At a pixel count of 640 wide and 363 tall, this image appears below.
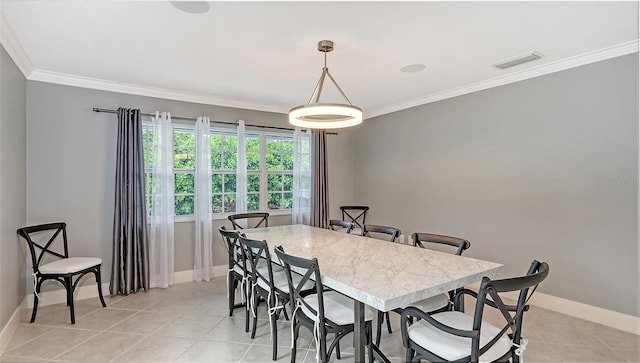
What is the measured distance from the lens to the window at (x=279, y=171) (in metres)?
5.21

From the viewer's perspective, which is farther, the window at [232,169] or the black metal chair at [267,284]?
the window at [232,169]

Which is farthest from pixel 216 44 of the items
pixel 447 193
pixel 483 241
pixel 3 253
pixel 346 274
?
pixel 483 241

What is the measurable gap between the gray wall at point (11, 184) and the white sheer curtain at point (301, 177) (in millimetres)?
3290

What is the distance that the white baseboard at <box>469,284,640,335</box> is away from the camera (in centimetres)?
289

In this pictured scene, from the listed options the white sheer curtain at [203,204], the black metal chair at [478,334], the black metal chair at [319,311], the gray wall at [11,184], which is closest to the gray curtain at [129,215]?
the white sheer curtain at [203,204]

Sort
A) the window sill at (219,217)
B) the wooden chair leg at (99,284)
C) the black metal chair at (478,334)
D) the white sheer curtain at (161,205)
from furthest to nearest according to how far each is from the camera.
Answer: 1. the window sill at (219,217)
2. the white sheer curtain at (161,205)
3. the wooden chair leg at (99,284)
4. the black metal chair at (478,334)

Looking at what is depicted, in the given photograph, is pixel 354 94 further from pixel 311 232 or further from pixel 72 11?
pixel 72 11

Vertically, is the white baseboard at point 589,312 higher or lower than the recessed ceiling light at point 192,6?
lower

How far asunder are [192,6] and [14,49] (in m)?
1.96

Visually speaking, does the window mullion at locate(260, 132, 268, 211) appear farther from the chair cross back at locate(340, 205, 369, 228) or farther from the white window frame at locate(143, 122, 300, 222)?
the chair cross back at locate(340, 205, 369, 228)

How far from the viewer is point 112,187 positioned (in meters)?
4.00

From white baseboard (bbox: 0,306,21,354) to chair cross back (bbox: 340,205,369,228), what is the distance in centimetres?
436

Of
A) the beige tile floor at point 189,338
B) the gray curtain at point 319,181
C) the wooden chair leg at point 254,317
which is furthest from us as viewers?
the gray curtain at point 319,181

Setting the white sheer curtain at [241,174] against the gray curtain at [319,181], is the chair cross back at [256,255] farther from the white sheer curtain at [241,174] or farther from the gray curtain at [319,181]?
the gray curtain at [319,181]
